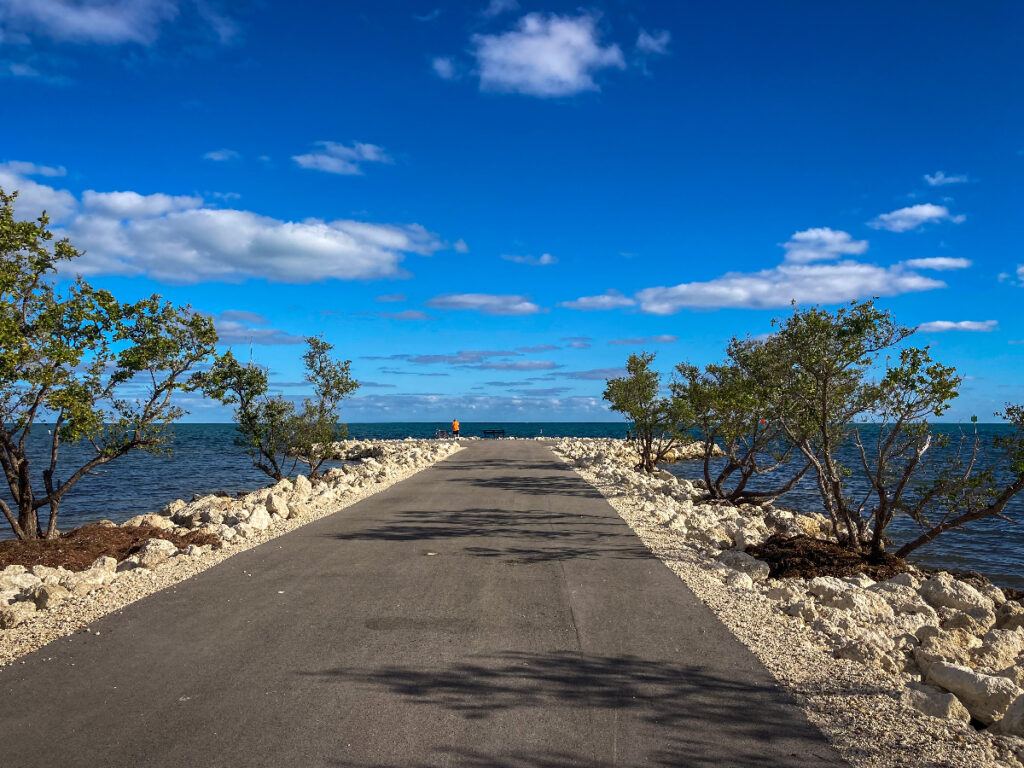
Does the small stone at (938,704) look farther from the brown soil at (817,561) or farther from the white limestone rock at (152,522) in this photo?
the white limestone rock at (152,522)

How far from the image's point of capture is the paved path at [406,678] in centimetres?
512

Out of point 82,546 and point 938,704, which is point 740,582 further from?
point 82,546

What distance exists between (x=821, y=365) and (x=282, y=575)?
427 inches

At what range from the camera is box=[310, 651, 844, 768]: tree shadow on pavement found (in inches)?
198

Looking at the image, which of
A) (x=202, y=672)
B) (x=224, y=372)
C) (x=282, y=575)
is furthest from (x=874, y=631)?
(x=224, y=372)

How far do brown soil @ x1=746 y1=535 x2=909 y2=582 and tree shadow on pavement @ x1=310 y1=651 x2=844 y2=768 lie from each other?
675cm

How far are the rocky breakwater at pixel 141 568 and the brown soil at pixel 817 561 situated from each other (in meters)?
10.0

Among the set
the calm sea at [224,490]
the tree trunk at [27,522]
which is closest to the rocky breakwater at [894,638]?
the calm sea at [224,490]

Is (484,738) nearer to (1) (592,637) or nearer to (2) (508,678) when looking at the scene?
(2) (508,678)

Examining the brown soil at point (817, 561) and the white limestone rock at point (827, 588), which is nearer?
the white limestone rock at point (827, 588)

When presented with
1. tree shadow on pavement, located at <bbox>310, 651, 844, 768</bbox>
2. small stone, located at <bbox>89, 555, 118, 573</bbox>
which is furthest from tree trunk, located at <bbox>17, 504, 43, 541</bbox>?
tree shadow on pavement, located at <bbox>310, 651, 844, 768</bbox>

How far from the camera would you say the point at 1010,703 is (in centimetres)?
574

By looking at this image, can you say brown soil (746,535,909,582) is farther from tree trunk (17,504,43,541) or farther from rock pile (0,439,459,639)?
tree trunk (17,504,43,541)

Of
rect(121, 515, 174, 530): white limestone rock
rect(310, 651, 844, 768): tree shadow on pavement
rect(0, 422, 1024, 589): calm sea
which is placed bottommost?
rect(0, 422, 1024, 589): calm sea
